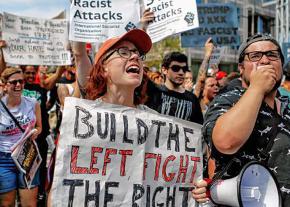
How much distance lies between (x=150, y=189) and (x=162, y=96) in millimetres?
2079

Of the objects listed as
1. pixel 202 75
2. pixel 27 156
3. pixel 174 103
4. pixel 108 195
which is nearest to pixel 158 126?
pixel 108 195

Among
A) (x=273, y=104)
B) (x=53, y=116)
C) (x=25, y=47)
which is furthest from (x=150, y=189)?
(x=53, y=116)

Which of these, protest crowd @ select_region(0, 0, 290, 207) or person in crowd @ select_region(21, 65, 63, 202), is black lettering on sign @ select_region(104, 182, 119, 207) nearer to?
protest crowd @ select_region(0, 0, 290, 207)

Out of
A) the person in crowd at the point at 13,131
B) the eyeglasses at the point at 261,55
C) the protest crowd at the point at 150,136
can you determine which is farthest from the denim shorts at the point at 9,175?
the eyeglasses at the point at 261,55

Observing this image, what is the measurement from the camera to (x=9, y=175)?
209 inches

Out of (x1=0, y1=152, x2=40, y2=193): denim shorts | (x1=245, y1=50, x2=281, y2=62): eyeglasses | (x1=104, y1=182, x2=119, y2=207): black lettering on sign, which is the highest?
(x1=245, y1=50, x2=281, y2=62): eyeglasses

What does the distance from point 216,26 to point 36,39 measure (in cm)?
301

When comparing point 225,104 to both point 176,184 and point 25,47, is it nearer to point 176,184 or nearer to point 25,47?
point 176,184

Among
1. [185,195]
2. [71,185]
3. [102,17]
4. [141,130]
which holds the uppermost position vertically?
[102,17]

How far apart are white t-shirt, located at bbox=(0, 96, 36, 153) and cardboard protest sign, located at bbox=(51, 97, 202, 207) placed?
2987 mm

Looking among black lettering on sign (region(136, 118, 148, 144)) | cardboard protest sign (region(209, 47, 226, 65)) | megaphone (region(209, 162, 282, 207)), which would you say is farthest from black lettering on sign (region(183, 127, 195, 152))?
cardboard protest sign (region(209, 47, 226, 65))

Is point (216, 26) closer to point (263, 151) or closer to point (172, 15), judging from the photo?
point (172, 15)

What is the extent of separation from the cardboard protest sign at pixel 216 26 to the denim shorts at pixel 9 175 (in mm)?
4512

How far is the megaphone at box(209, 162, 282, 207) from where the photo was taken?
215cm
